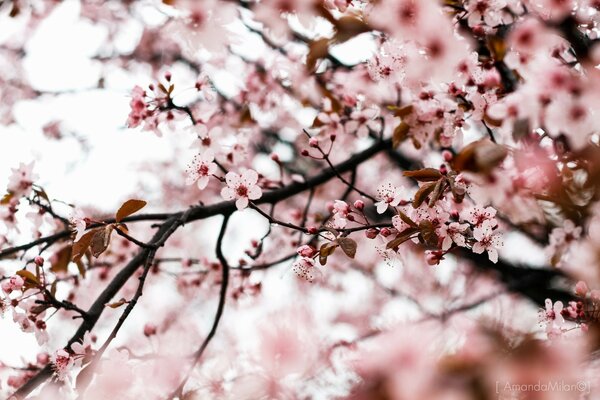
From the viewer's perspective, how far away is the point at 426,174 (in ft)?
3.88

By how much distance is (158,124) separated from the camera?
1.69 m

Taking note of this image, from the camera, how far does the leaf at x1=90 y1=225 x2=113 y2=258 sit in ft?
4.05

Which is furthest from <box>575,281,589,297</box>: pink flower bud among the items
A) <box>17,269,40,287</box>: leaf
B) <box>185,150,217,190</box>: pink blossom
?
<box>17,269,40,287</box>: leaf

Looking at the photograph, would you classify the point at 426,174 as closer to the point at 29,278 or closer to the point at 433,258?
the point at 433,258

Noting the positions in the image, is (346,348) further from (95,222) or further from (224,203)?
(95,222)

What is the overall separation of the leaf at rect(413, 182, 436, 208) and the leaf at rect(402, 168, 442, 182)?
0.02 metres

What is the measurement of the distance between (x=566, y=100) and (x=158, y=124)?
1269 mm

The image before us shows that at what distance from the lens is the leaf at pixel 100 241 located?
1.23m

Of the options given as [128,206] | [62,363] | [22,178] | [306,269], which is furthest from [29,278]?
[306,269]

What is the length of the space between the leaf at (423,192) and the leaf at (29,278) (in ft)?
3.55

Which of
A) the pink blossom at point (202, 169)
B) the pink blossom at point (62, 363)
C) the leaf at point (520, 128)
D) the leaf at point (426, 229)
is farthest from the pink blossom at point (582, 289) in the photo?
the pink blossom at point (62, 363)

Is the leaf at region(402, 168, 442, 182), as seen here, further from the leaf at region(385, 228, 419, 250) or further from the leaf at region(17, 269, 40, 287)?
the leaf at region(17, 269, 40, 287)

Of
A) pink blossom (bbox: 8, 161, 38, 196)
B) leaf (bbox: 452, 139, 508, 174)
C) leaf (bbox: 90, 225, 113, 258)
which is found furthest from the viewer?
pink blossom (bbox: 8, 161, 38, 196)

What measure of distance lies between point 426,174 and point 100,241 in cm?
82
